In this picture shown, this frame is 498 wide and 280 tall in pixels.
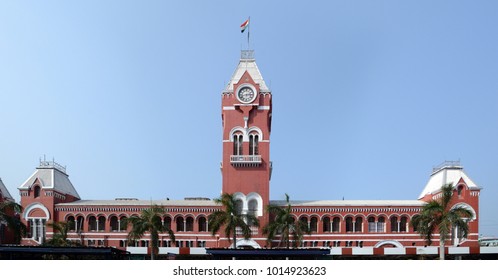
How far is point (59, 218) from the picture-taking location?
82.4m

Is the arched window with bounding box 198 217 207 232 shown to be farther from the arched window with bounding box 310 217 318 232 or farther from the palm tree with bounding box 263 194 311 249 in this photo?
the arched window with bounding box 310 217 318 232

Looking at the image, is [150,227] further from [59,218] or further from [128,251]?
[59,218]

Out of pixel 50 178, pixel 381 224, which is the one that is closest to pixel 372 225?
pixel 381 224

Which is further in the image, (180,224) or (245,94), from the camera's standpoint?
(180,224)

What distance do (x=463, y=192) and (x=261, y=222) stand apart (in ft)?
80.0

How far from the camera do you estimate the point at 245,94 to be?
81.0m

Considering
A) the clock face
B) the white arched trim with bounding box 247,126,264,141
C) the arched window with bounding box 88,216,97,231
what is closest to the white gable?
the white arched trim with bounding box 247,126,264,141

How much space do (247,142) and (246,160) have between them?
226 cm

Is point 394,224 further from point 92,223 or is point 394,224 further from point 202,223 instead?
point 92,223

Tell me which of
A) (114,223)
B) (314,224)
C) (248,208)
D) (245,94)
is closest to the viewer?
(248,208)
